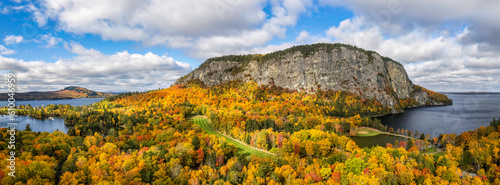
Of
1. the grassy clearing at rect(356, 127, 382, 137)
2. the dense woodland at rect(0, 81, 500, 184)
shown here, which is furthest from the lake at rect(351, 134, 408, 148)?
the dense woodland at rect(0, 81, 500, 184)

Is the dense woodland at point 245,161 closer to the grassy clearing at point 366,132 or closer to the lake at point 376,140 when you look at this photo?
the lake at point 376,140

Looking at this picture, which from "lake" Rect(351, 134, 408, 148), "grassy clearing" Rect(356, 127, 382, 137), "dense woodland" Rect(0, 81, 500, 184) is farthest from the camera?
"grassy clearing" Rect(356, 127, 382, 137)

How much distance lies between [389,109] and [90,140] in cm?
20148

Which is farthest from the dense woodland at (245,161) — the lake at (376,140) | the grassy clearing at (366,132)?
the grassy clearing at (366,132)

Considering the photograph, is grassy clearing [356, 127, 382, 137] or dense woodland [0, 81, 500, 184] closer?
dense woodland [0, 81, 500, 184]

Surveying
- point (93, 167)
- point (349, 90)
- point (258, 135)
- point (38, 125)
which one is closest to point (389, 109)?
point (349, 90)

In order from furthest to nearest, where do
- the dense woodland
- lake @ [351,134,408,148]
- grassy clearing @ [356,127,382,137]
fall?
grassy clearing @ [356,127,382,137] → lake @ [351,134,408,148] → the dense woodland

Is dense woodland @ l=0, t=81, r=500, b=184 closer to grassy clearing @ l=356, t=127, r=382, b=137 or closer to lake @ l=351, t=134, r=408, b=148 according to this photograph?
lake @ l=351, t=134, r=408, b=148

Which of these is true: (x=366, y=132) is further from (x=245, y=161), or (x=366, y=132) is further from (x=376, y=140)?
(x=245, y=161)

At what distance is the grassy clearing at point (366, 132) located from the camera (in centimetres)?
9803

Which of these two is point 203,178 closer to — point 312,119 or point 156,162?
point 156,162

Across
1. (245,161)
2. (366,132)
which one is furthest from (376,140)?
(245,161)

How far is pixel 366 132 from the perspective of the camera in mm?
101750

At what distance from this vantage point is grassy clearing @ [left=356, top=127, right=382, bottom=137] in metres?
98.0
